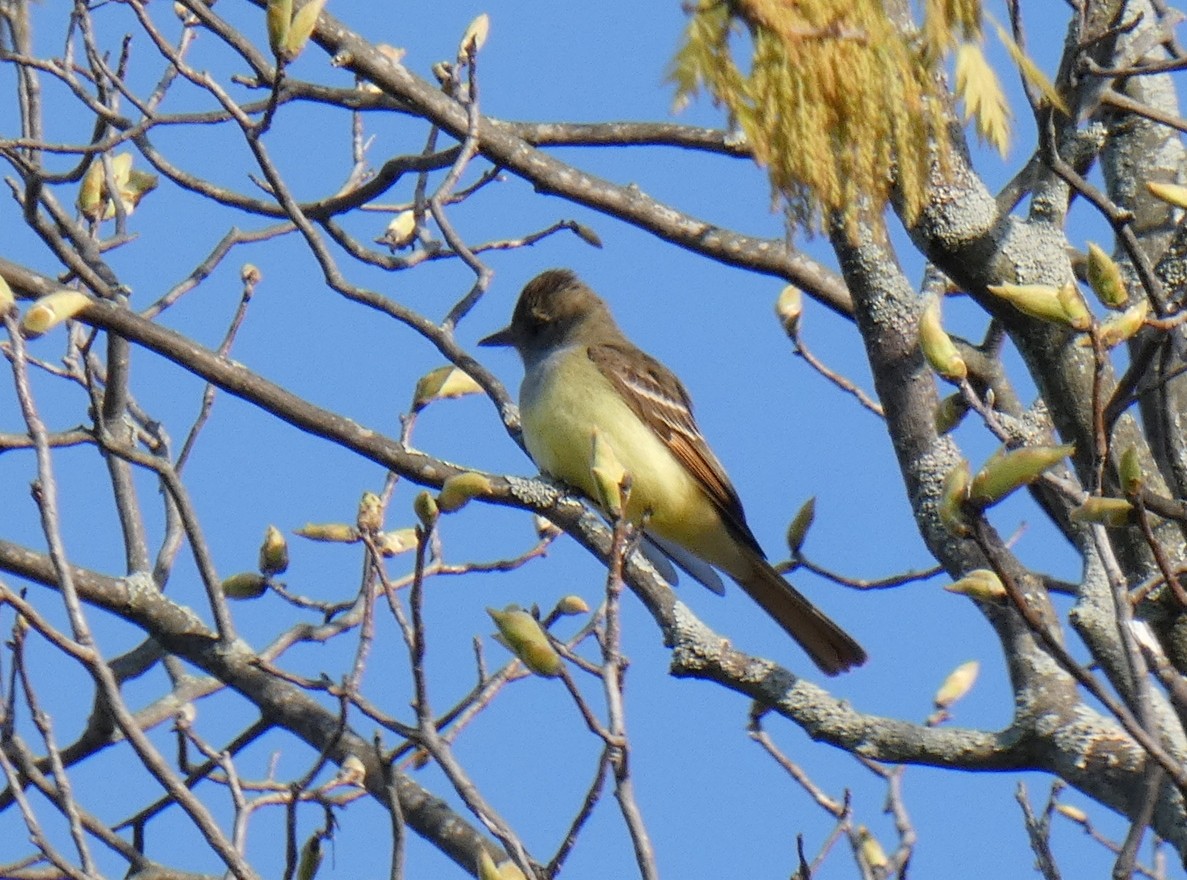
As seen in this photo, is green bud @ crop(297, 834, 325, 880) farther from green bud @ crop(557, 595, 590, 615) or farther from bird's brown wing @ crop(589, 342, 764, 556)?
bird's brown wing @ crop(589, 342, 764, 556)

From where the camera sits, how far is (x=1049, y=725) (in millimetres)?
4211

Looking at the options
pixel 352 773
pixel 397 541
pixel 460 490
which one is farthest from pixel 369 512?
pixel 397 541

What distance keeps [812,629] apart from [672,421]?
1.17 meters

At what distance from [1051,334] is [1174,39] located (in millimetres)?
1001

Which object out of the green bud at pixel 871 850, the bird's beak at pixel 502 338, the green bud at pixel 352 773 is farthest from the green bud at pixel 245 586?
the bird's beak at pixel 502 338

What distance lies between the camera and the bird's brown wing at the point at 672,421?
7812 mm

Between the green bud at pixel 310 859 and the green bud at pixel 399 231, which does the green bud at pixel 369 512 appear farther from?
the green bud at pixel 399 231

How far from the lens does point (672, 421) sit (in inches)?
314

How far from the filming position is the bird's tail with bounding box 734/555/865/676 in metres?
7.31

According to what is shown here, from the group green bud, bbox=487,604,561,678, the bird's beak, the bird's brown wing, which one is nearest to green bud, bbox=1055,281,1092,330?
green bud, bbox=487,604,561,678

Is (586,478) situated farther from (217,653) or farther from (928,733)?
(928,733)

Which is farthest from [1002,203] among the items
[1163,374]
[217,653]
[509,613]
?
[217,653]

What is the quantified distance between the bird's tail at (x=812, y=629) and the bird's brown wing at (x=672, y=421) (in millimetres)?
280

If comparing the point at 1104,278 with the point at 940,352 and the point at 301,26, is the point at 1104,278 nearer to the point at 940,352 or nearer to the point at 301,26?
the point at 940,352
